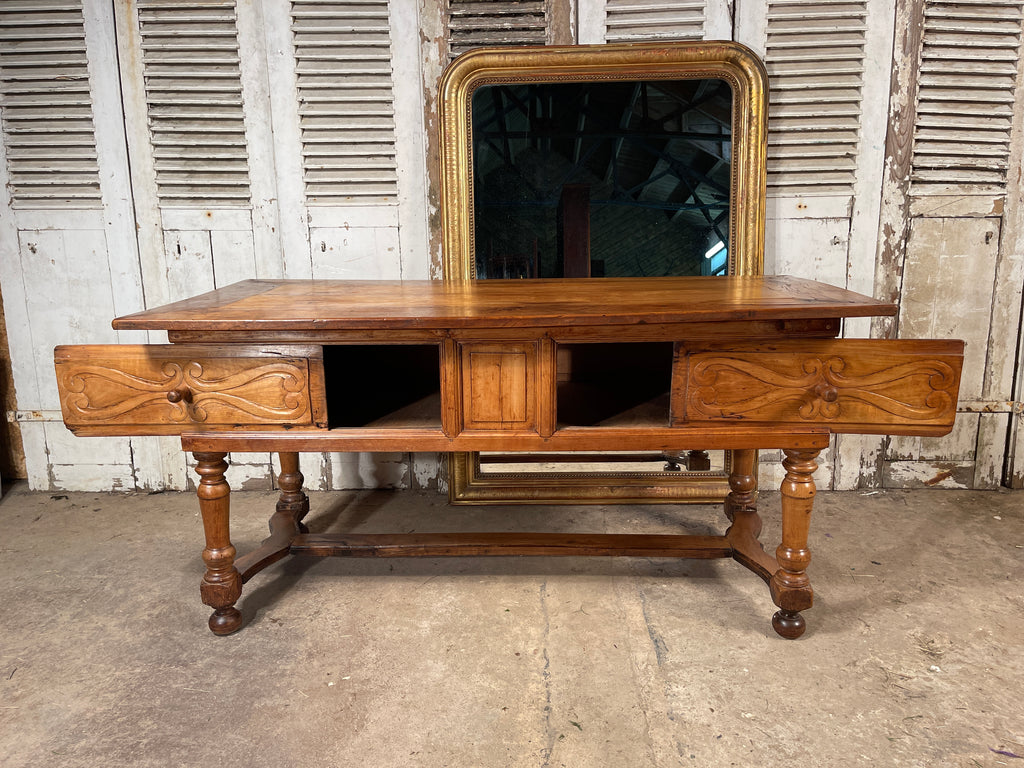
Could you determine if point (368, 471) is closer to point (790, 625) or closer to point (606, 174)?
point (606, 174)

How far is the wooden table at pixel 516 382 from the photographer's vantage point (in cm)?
183

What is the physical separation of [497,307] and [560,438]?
413 mm

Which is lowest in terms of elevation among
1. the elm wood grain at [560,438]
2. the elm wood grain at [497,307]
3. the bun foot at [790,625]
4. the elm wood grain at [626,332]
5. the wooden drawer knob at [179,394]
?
the bun foot at [790,625]

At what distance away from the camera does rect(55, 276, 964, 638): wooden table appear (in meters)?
1.83

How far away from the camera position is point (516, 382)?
6.28 ft

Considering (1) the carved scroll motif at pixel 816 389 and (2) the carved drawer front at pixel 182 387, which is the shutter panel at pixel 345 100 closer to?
(2) the carved drawer front at pixel 182 387

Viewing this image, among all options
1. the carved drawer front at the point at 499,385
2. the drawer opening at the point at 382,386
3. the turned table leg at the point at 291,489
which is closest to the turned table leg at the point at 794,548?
the carved drawer front at the point at 499,385

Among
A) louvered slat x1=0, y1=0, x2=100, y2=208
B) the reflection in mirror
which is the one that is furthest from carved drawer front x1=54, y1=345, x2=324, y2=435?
louvered slat x1=0, y1=0, x2=100, y2=208

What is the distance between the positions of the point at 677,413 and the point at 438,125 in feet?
6.17

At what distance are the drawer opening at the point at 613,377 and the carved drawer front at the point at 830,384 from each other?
218 mm

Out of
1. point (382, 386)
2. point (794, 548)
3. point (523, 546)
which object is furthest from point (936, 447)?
point (382, 386)

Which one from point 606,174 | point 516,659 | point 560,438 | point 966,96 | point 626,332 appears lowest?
point 516,659

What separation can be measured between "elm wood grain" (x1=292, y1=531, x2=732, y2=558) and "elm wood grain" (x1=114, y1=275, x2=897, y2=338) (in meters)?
0.90

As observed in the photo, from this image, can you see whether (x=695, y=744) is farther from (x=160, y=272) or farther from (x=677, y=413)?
(x=160, y=272)
